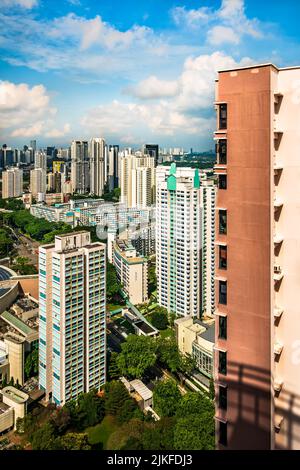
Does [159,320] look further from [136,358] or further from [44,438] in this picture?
[44,438]

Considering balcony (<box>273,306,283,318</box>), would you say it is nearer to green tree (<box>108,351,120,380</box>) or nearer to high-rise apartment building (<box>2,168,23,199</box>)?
green tree (<box>108,351,120,380</box>)

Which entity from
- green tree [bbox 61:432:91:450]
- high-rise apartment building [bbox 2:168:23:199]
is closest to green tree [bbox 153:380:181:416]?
green tree [bbox 61:432:91:450]

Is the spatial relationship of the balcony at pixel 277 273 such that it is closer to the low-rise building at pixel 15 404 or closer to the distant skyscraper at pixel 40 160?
the low-rise building at pixel 15 404

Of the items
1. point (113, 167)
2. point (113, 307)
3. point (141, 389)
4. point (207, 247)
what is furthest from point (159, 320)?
point (113, 167)

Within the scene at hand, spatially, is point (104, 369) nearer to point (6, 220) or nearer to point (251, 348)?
point (251, 348)

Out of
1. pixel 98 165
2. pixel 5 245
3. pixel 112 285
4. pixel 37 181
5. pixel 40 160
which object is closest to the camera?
pixel 112 285
